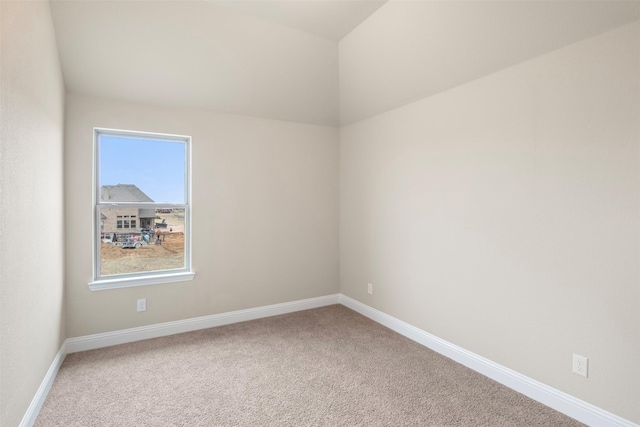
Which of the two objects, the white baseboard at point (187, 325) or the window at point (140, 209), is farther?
the window at point (140, 209)

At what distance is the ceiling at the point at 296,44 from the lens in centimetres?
210

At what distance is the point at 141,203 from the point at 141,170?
0.33 metres

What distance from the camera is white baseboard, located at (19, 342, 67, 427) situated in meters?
1.85

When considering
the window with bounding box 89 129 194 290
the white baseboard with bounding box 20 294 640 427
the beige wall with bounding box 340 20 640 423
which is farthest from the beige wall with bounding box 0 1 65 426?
the beige wall with bounding box 340 20 640 423

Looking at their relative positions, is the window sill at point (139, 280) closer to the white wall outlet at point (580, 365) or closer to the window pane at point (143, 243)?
the window pane at point (143, 243)

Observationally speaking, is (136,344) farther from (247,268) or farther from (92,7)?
(92,7)

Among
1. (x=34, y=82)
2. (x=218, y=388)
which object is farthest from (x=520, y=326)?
(x=34, y=82)

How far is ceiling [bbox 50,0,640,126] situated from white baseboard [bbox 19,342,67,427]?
2227 mm

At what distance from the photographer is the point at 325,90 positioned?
3.60 meters

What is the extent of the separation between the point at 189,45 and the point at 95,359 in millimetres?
2746

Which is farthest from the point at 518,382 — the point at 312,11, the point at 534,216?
the point at 312,11

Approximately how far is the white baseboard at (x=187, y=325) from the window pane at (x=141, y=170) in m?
1.24

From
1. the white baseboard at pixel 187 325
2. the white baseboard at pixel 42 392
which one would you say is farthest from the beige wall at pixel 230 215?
the white baseboard at pixel 42 392

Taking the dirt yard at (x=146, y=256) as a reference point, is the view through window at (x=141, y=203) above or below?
above
